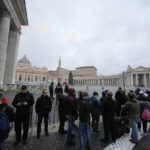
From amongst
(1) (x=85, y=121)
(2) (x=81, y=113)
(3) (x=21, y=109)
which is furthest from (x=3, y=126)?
(1) (x=85, y=121)

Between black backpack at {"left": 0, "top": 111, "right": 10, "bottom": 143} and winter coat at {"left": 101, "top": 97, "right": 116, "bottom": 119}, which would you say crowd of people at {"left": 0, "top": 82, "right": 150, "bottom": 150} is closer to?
winter coat at {"left": 101, "top": 97, "right": 116, "bottom": 119}

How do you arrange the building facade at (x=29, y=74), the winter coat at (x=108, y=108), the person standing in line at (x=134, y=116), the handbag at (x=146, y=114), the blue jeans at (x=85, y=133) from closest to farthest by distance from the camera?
the blue jeans at (x=85, y=133), the person standing in line at (x=134, y=116), the winter coat at (x=108, y=108), the handbag at (x=146, y=114), the building facade at (x=29, y=74)

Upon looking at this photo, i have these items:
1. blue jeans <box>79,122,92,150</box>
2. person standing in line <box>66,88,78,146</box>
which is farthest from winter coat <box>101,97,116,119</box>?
blue jeans <box>79,122,92,150</box>

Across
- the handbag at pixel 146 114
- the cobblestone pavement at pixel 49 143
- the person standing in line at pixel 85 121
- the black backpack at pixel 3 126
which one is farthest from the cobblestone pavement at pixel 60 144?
the black backpack at pixel 3 126

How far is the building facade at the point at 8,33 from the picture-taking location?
16062 mm

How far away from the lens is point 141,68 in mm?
84062

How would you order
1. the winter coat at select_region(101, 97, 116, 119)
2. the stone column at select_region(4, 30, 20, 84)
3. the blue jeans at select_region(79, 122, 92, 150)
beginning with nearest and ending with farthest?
the blue jeans at select_region(79, 122, 92, 150) → the winter coat at select_region(101, 97, 116, 119) → the stone column at select_region(4, 30, 20, 84)

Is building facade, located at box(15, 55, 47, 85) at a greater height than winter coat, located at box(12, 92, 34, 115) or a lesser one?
greater

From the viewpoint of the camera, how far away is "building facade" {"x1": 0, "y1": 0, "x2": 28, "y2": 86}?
52.7ft

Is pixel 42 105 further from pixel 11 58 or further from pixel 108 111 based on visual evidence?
pixel 11 58

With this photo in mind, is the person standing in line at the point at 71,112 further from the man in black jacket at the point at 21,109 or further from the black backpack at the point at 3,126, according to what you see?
the black backpack at the point at 3,126

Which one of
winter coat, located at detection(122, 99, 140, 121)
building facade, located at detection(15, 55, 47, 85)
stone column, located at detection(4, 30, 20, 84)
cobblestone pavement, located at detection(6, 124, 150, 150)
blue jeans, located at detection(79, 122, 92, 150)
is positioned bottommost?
cobblestone pavement, located at detection(6, 124, 150, 150)

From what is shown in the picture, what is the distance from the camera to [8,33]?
1700cm

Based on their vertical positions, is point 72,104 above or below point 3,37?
below
